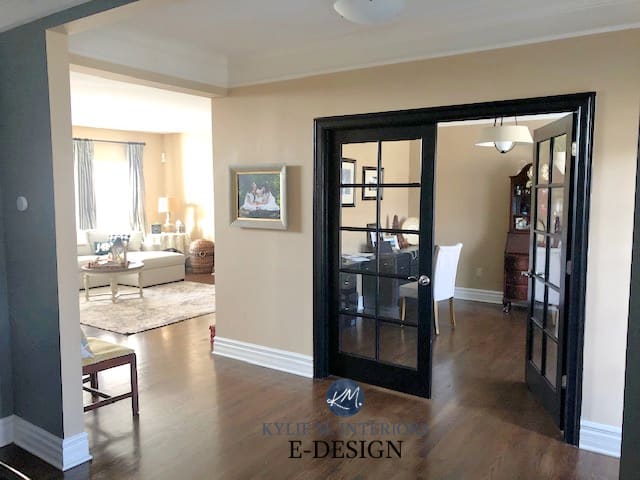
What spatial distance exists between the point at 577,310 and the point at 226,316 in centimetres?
287

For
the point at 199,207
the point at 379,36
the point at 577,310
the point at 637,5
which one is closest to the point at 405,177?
the point at 379,36

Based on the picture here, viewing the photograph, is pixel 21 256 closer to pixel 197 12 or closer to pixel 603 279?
pixel 197 12

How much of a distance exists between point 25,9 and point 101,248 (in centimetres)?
607

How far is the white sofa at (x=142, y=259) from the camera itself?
788 centimetres

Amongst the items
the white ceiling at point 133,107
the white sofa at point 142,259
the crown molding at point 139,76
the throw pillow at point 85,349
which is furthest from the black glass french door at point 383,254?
the white sofa at point 142,259

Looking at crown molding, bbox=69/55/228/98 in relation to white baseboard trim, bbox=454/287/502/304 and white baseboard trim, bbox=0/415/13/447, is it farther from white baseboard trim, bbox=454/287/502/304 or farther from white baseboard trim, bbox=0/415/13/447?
white baseboard trim, bbox=454/287/502/304

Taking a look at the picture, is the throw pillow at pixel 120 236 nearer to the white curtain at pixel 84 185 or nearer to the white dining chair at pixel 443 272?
the white curtain at pixel 84 185

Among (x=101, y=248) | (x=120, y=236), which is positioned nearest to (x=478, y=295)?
(x=120, y=236)

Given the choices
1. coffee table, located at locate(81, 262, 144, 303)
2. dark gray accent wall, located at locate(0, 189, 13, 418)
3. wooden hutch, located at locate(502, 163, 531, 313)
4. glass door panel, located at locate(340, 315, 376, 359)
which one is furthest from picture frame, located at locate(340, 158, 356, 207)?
coffee table, located at locate(81, 262, 144, 303)

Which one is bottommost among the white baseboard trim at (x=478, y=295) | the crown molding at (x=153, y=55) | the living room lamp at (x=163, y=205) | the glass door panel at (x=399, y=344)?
the white baseboard trim at (x=478, y=295)

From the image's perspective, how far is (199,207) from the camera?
31.9 feet

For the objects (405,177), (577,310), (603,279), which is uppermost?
(405,177)

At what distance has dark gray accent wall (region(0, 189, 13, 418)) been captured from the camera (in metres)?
2.96

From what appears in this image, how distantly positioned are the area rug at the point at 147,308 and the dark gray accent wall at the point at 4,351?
7.83 feet
